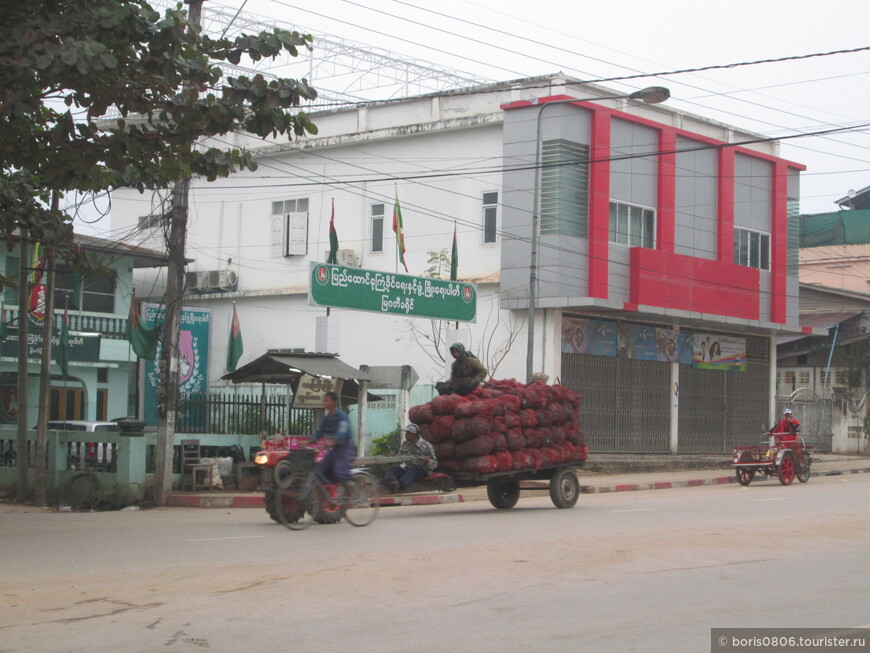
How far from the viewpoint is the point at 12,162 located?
41.3 ft

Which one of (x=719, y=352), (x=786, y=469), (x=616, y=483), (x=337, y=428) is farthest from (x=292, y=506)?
(x=719, y=352)

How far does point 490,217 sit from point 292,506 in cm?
1716

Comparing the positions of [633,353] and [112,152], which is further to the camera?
[633,353]

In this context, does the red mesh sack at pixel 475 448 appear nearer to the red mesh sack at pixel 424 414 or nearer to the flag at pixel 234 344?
the red mesh sack at pixel 424 414

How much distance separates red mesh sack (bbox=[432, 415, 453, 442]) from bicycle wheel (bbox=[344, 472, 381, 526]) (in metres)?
1.95

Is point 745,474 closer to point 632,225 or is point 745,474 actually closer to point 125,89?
point 632,225

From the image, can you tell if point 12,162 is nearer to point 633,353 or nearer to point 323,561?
point 323,561

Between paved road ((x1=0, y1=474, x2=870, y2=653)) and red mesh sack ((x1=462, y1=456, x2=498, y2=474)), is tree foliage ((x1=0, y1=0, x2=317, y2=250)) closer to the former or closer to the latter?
paved road ((x1=0, y1=474, x2=870, y2=653))

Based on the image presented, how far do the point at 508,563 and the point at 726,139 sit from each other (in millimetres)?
25882

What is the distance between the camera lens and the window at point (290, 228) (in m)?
33.6

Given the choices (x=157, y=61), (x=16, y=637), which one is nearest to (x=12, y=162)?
(x=157, y=61)

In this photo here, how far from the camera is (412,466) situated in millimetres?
15430

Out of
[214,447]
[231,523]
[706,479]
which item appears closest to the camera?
[231,523]

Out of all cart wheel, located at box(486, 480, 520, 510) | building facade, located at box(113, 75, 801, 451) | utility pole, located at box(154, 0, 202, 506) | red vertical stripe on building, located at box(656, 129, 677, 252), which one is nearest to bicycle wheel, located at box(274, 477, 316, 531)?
cart wheel, located at box(486, 480, 520, 510)
